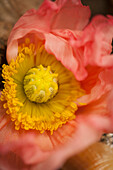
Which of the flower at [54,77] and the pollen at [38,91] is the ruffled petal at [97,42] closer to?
the flower at [54,77]

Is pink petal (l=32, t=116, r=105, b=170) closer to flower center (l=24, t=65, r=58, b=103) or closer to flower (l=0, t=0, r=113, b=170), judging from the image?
flower (l=0, t=0, r=113, b=170)

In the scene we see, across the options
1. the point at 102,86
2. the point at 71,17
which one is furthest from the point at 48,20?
the point at 102,86

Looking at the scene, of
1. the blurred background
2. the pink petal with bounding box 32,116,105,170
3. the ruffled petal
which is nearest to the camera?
the pink petal with bounding box 32,116,105,170

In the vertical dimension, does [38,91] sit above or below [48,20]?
below

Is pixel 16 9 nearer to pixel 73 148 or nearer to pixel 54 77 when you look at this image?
pixel 54 77

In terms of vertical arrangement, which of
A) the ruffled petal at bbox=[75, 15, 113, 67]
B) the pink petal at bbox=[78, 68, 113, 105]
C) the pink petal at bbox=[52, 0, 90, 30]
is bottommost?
the pink petal at bbox=[78, 68, 113, 105]

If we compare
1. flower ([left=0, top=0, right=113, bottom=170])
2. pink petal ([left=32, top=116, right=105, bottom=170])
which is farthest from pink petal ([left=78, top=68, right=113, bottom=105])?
pink petal ([left=32, top=116, right=105, bottom=170])

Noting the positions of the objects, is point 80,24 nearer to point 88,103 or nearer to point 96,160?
point 88,103
